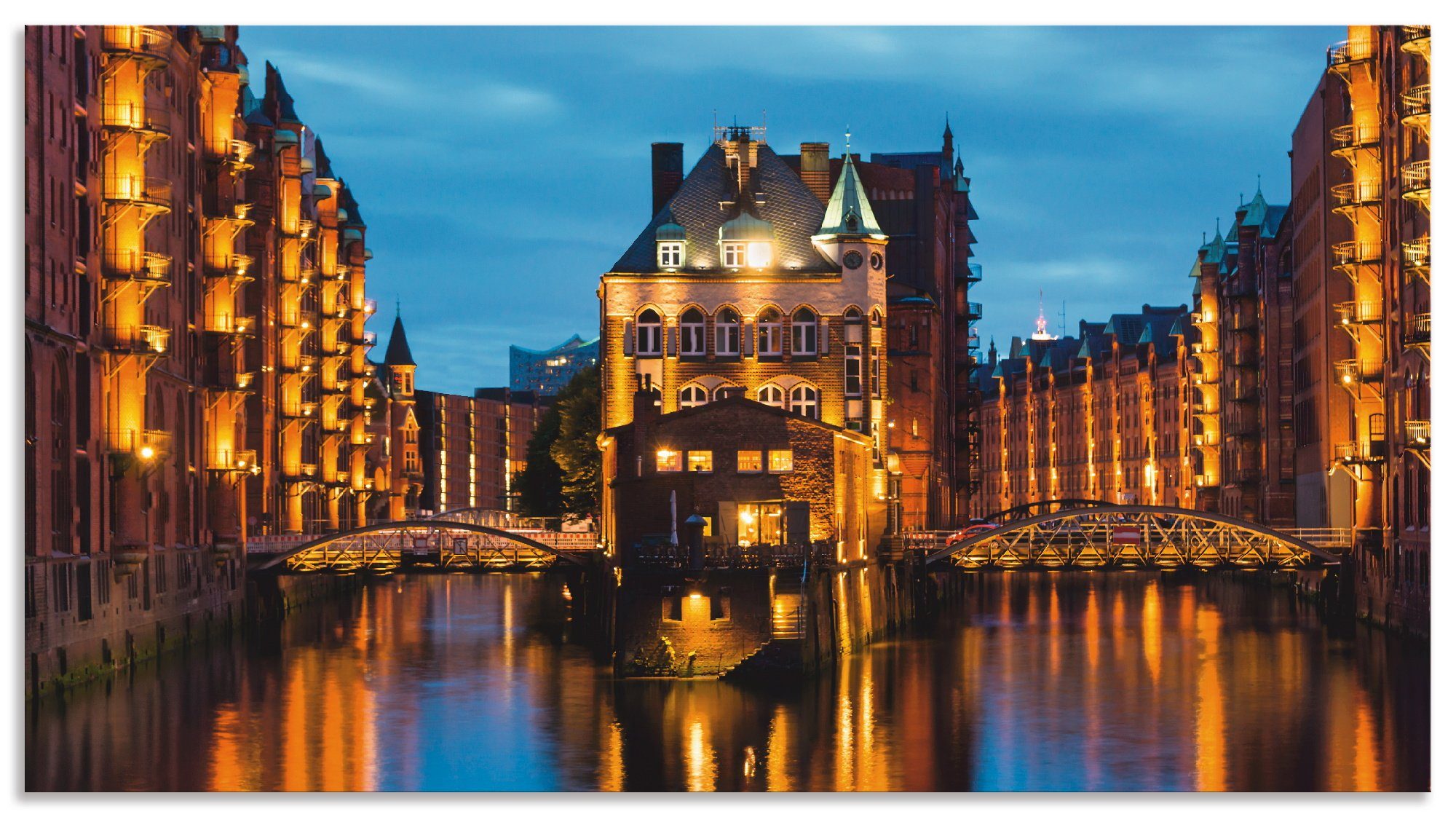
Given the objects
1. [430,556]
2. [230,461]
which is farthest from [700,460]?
[230,461]

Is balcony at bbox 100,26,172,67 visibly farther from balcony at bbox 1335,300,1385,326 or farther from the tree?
the tree

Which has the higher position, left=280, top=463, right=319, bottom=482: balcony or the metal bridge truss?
left=280, top=463, right=319, bottom=482: balcony

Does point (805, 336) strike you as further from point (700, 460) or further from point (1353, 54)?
point (1353, 54)

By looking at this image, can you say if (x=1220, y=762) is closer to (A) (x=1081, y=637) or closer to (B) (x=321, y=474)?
(A) (x=1081, y=637)

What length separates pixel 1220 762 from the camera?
186 feet

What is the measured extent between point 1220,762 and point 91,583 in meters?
33.7

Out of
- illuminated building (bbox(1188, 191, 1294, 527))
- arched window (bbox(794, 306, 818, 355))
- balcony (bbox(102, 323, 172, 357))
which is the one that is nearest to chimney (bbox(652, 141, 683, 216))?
arched window (bbox(794, 306, 818, 355))

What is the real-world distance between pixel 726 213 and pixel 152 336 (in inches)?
1451

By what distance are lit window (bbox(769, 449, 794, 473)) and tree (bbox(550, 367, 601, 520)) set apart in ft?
123

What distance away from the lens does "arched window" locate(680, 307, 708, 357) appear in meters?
105

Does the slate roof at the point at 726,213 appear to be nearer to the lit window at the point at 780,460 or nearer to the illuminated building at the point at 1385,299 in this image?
the illuminated building at the point at 1385,299

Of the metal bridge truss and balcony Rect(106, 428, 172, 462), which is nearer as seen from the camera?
balcony Rect(106, 428, 172, 462)

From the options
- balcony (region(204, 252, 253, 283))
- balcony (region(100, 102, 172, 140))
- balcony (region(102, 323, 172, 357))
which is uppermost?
balcony (region(100, 102, 172, 140))
